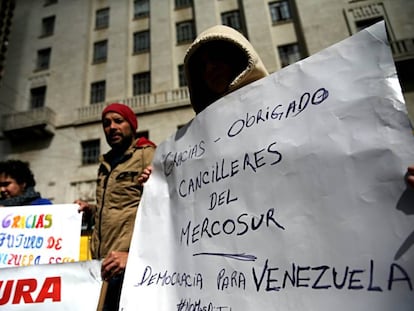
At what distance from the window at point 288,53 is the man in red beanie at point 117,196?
10.2 metres

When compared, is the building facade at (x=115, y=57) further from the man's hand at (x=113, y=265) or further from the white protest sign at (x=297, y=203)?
the white protest sign at (x=297, y=203)

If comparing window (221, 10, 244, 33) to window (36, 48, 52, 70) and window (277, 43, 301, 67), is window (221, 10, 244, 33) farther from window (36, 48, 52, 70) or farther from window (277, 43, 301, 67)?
window (36, 48, 52, 70)

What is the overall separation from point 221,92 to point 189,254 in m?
0.72

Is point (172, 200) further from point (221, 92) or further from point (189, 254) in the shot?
point (221, 92)

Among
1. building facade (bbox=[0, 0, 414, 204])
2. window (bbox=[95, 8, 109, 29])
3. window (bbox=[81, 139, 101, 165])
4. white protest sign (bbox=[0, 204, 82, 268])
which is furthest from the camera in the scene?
window (bbox=[95, 8, 109, 29])

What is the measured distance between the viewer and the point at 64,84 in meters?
12.5

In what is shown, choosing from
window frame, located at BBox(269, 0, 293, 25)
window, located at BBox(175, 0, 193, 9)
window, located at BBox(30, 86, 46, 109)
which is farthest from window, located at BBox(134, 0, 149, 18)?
window frame, located at BBox(269, 0, 293, 25)

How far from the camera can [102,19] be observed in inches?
536

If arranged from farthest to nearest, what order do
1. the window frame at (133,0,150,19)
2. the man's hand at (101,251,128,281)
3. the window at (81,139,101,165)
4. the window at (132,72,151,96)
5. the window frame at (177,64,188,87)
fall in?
the window frame at (133,0,150,19), the window at (132,72,151,96), the window frame at (177,64,188,87), the window at (81,139,101,165), the man's hand at (101,251,128,281)

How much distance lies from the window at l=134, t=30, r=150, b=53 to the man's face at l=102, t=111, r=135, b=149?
11.7m

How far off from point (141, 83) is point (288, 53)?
619 cm

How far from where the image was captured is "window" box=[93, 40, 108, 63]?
12.8 metres

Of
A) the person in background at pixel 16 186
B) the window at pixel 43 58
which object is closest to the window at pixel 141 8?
the window at pixel 43 58

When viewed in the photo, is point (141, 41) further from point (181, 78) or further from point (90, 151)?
point (90, 151)
